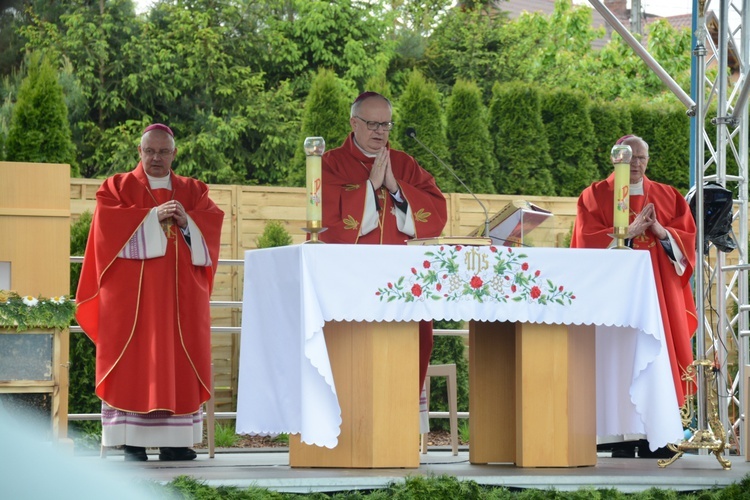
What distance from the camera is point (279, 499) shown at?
10.8 feet

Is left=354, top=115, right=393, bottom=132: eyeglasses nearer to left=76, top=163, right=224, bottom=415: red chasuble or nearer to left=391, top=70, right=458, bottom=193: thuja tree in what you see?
left=76, top=163, right=224, bottom=415: red chasuble

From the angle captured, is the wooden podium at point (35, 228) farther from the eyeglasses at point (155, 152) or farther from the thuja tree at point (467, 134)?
the thuja tree at point (467, 134)

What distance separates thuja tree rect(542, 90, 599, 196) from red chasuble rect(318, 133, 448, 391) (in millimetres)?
6856

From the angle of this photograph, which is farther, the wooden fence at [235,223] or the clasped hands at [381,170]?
the wooden fence at [235,223]

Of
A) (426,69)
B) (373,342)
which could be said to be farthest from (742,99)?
(426,69)

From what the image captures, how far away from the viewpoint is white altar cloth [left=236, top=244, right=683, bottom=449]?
3.78m

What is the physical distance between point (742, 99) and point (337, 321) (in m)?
3.26

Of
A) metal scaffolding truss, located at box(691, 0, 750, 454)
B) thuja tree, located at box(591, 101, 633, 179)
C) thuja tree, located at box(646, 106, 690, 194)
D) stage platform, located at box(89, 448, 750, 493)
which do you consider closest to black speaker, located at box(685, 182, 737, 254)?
metal scaffolding truss, located at box(691, 0, 750, 454)

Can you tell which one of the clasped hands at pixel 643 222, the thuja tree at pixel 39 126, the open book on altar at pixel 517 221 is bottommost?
the open book on altar at pixel 517 221

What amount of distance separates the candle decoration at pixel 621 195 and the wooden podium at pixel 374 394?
0.96 metres

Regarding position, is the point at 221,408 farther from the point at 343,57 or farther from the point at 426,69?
the point at 426,69

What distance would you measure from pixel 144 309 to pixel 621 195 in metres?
2.37

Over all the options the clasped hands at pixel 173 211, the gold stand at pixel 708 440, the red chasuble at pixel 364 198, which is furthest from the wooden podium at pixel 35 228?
the gold stand at pixel 708 440

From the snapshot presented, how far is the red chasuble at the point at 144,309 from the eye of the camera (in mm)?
5051
